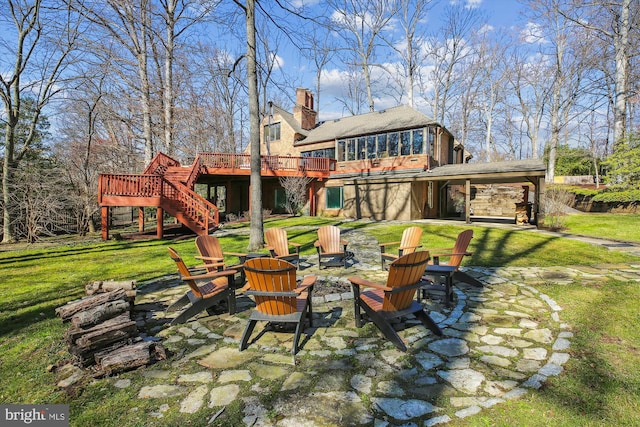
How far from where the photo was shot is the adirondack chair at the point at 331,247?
20.6 feet

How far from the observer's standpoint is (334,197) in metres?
18.8

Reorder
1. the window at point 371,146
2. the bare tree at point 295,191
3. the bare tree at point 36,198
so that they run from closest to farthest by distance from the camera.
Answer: the bare tree at point 36,198 < the bare tree at point 295,191 < the window at point 371,146

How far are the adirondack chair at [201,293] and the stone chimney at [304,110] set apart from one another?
21.8 metres

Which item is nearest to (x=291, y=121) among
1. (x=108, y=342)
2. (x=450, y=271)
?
(x=450, y=271)

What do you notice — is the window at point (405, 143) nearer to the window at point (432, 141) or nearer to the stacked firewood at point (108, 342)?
the window at point (432, 141)

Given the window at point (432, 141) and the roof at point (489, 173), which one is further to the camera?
the window at point (432, 141)

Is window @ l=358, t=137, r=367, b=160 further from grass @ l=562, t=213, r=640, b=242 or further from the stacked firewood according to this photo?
the stacked firewood

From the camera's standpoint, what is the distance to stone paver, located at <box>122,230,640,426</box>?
7.25 ft

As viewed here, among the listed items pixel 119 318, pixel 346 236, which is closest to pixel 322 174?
pixel 346 236

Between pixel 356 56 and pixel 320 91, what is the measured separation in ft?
18.1

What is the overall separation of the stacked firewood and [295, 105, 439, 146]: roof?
16.1 metres

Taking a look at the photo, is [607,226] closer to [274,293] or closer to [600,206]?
[600,206]

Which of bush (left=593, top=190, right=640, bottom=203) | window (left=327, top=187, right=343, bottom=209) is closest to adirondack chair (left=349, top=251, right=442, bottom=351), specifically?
window (left=327, top=187, right=343, bottom=209)

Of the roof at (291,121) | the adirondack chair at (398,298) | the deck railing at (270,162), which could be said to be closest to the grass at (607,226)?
the adirondack chair at (398,298)
